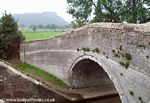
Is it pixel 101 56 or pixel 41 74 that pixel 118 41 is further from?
pixel 41 74

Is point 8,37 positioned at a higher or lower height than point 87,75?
higher

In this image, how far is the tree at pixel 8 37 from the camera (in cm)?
2445

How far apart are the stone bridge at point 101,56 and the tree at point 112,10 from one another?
4523 mm

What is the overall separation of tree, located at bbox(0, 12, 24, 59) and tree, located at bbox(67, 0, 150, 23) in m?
4.52

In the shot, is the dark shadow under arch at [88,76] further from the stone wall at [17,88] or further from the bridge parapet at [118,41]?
the stone wall at [17,88]

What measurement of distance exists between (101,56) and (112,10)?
32.1 ft

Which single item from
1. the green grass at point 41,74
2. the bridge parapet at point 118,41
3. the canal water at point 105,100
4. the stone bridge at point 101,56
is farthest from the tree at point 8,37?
the canal water at point 105,100

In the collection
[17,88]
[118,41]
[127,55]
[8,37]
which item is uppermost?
[118,41]

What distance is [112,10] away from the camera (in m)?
23.9

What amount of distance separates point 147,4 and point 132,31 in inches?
453

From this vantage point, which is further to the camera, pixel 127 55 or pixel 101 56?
pixel 101 56

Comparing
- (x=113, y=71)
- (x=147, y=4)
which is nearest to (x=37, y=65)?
(x=147, y=4)

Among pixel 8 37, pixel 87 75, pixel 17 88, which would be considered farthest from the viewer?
pixel 8 37

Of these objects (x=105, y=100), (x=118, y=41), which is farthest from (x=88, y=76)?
(x=118, y=41)
